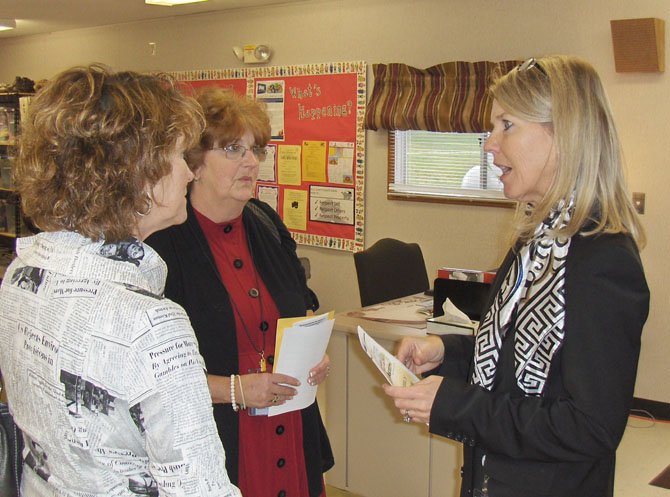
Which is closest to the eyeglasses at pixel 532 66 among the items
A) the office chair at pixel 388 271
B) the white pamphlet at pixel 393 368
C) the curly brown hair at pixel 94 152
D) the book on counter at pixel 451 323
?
the white pamphlet at pixel 393 368

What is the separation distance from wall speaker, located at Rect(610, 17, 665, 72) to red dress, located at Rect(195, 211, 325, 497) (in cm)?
306

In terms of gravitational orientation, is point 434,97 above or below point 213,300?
above

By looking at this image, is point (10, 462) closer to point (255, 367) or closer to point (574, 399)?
point (255, 367)

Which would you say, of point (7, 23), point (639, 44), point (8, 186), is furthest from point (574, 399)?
point (7, 23)

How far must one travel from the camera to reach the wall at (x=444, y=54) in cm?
435

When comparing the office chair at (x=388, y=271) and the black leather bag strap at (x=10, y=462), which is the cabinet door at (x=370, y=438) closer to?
the office chair at (x=388, y=271)

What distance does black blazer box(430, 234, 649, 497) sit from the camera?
1.33 meters

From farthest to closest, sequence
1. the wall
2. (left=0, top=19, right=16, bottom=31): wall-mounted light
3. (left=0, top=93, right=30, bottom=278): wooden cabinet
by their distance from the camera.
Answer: (left=0, top=19, right=16, bottom=31): wall-mounted light < (left=0, top=93, right=30, bottom=278): wooden cabinet < the wall

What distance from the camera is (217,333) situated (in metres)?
1.89

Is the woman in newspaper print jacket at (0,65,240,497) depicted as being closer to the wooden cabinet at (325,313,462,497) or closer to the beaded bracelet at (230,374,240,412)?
the beaded bracelet at (230,374,240,412)

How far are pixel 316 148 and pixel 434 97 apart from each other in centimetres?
118

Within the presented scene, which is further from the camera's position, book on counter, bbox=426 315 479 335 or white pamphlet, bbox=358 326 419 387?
book on counter, bbox=426 315 479 335

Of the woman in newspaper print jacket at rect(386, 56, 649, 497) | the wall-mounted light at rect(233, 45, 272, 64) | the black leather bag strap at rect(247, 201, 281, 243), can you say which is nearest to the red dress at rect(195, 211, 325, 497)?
the black leather bag strap at rect(247, 201, 281, 243)

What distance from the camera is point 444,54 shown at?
16.6ft
